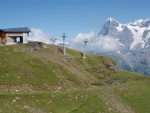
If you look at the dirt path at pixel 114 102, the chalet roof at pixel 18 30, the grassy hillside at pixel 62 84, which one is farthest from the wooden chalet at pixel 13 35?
the dirt path at pixel 114 102

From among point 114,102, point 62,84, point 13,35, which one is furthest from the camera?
point 13,35

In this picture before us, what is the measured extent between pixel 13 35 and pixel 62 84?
40.0 metres

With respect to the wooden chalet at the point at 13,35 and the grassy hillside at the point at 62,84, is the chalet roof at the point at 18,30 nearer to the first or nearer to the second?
the wooden chalet at the point at 13,35

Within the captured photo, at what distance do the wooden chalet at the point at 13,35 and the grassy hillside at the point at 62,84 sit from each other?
393 inches

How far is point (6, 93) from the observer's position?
262 ft

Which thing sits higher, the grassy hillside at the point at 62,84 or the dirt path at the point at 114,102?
the grassy hillside at the point at 62,84

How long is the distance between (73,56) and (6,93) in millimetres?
50231

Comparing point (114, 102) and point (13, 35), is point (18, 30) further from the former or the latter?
point (114, 102)

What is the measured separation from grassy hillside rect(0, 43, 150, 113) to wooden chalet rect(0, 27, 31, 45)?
997cm

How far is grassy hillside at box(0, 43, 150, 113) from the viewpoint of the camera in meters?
80.2

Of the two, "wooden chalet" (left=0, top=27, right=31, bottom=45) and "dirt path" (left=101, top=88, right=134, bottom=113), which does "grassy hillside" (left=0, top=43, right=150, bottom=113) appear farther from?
"wooden chalet" (left=0, top=27, right=31, bottom=45)

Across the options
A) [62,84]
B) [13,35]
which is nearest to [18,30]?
[13,35]

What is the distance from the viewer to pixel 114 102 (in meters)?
95.9

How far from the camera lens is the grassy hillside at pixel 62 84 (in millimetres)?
80250
